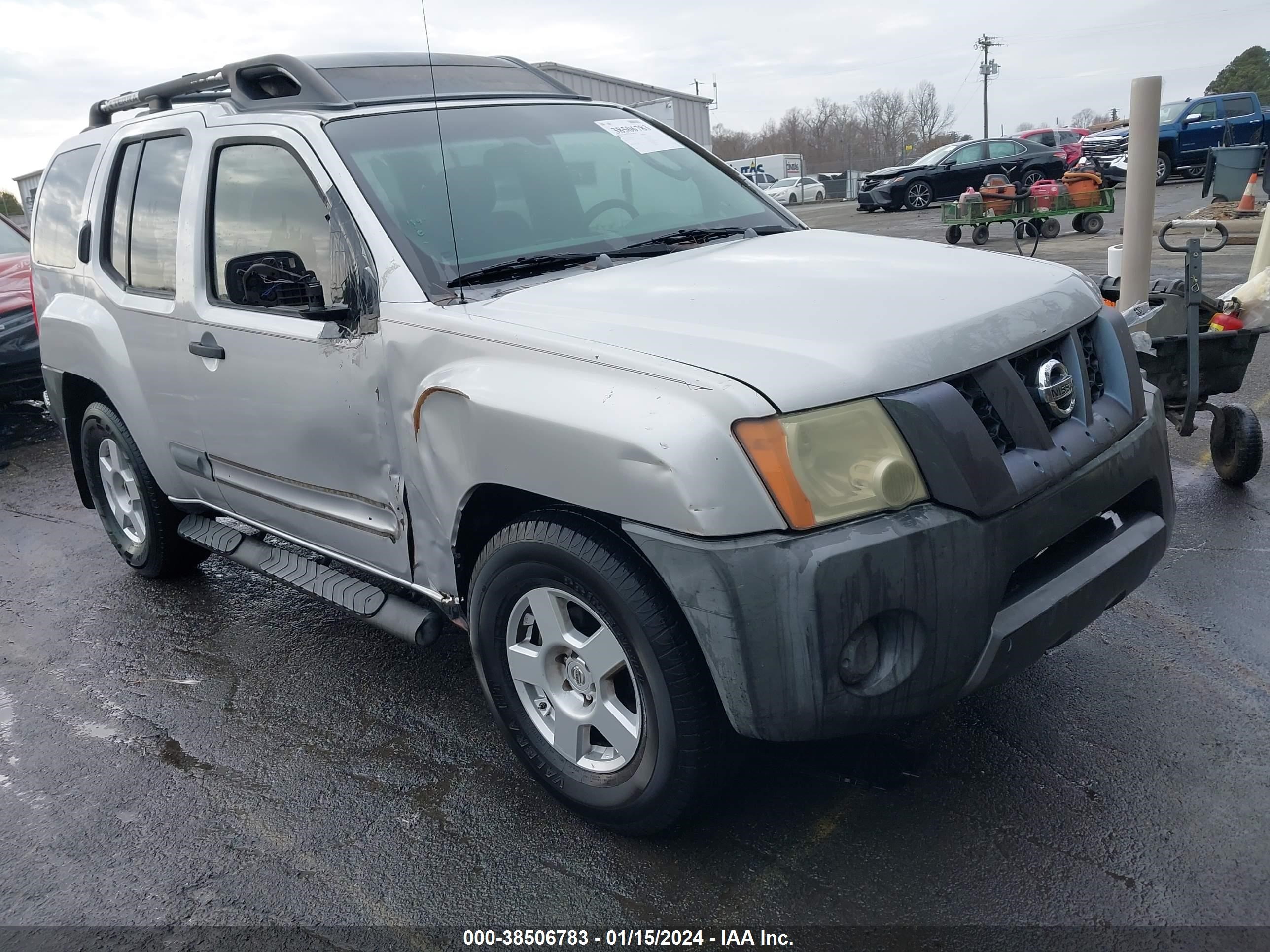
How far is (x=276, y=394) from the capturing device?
3.34 metres

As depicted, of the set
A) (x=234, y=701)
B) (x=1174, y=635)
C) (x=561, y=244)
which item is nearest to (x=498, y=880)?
(x=234, y=701)

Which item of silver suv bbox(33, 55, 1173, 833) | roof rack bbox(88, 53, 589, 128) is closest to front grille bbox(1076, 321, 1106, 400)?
silver suv bbox(33, 55, 1173, 833)

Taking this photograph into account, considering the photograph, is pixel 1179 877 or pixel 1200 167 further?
pixel 1200 167

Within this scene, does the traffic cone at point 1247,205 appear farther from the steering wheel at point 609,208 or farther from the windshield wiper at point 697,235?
the steering wheel at point 609,208

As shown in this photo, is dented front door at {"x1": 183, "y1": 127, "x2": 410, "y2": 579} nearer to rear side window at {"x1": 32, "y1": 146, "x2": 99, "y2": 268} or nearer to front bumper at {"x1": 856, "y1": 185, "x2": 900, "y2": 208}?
rear side window at {"x1": 32, "y1": 146, "x2": 99, "y2": 268}

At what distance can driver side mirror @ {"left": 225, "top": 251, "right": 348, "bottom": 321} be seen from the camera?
3057 millimetres

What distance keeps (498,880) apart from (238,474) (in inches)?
73.0

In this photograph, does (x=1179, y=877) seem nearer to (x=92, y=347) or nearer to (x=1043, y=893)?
(x=1043, y=893)

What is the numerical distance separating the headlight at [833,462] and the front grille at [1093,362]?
2.95 ft

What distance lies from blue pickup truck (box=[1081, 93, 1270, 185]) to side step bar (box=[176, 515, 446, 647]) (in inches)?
1028

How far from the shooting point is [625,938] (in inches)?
94.3

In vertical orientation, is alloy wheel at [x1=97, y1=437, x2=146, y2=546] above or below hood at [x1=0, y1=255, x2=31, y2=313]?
below

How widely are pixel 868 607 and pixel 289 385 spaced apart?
1.98m

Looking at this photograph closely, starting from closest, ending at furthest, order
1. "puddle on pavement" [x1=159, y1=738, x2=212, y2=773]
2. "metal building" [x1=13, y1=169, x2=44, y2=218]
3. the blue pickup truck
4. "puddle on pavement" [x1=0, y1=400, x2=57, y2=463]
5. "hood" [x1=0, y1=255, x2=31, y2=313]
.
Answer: "puddle on pavement" [x1=159, y1=738, x2=212, y2=773], "hood" [x1=0, y1=255, x2=31, y2=313], "puddle on pavement" [x1=0, y1=400, x2=57, y2=463], the blue pickup truck, "metal building" [x1=13, y1=169, x2=44, y2=218]
